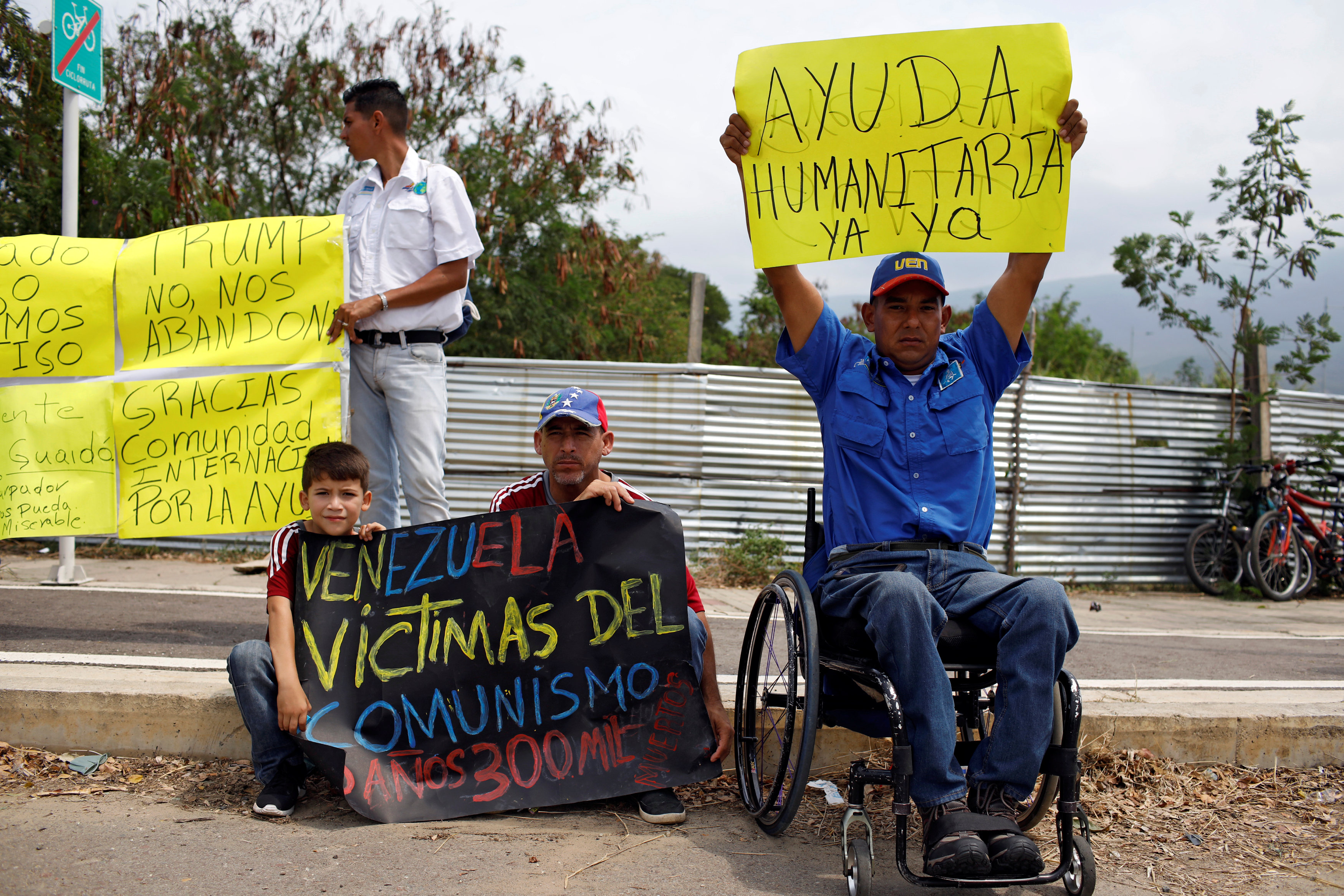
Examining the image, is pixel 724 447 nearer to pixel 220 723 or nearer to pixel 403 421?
pixel 403 421

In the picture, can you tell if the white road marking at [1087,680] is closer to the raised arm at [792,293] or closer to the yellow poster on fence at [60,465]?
the yellow poster on fence at [60,465]

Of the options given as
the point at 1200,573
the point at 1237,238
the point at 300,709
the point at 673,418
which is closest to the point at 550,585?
the point at 300,709

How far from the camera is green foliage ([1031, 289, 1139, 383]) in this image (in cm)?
1484

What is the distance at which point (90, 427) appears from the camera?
4.11 meters

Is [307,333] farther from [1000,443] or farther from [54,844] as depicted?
[1000,443]

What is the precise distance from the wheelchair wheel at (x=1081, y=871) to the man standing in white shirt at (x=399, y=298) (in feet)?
8.41

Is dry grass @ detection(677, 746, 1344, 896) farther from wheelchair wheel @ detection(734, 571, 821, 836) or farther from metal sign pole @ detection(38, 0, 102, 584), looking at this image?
metal sign pole @ detection(38, 0, 102, 584)

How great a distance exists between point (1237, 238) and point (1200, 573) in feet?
11.5

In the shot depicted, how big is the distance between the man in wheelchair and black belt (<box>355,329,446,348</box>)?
1.53 metres

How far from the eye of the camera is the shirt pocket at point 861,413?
2904 mm

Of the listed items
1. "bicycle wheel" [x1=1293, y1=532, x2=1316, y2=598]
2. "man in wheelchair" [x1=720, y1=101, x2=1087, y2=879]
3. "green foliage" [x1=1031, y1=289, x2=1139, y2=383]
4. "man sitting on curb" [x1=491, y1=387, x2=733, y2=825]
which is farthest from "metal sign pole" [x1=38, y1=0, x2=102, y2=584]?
"green foliage" [x1=1031, y1=289, x2=1139, y2=383]

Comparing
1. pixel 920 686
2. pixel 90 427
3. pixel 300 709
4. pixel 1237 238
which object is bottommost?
pixel 300 709

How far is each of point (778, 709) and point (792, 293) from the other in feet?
4.76

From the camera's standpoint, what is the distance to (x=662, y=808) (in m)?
2.91
